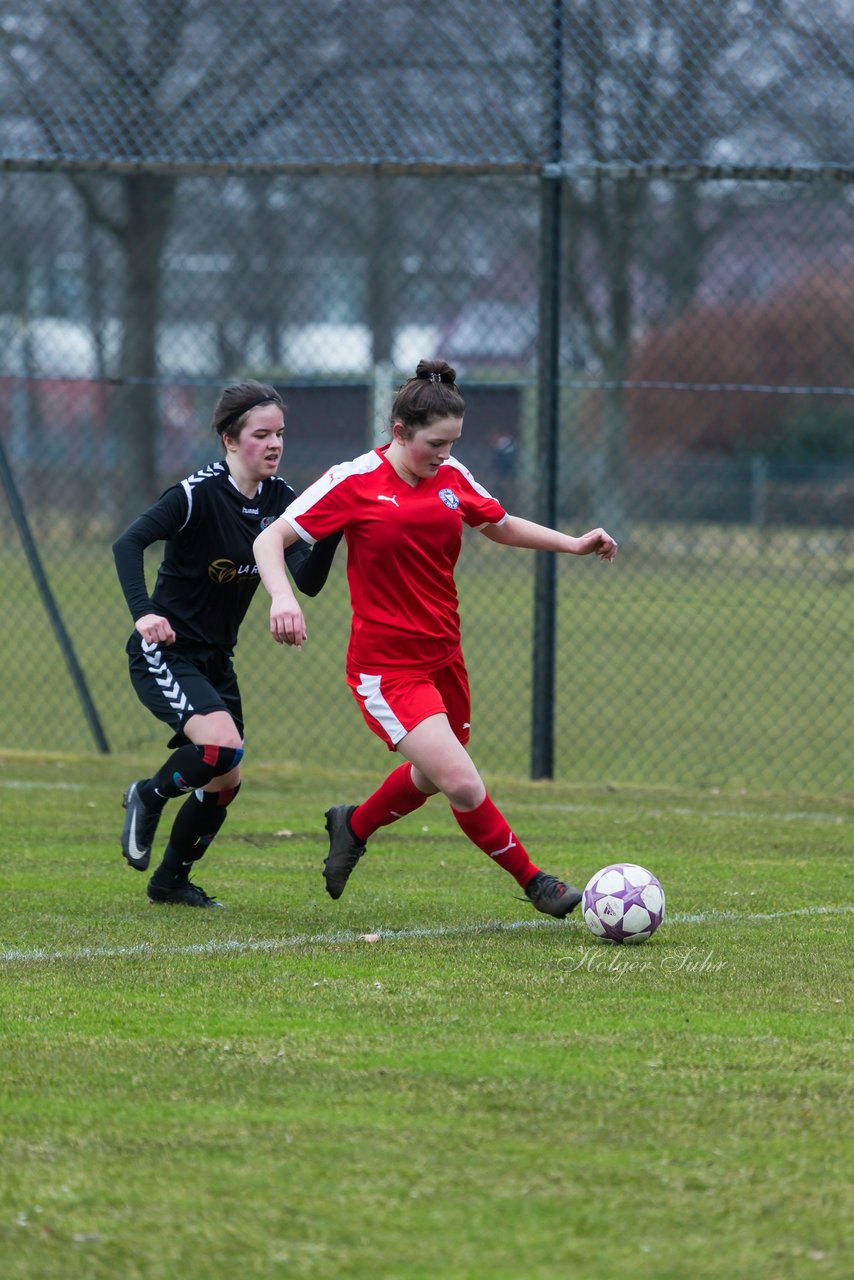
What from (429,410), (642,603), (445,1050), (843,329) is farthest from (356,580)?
(843,329)

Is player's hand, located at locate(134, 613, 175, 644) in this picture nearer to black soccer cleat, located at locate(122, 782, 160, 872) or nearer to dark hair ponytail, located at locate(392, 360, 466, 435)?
black soccer cleat, located at locate(122, 782, 160, 872)

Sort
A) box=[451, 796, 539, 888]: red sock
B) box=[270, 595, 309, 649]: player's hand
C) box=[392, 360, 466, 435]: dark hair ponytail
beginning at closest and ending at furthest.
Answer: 1. box=[270, 595, 309, 649]: player's hand
2. box=[392, 360, 466, 435]: dark hair ponytail
3. box=[451, 796, 539, 888]: red sock

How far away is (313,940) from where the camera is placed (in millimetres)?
5035

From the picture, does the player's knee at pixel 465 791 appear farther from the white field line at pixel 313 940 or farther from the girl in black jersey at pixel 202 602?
the girl in black jersey at pixel 202 602

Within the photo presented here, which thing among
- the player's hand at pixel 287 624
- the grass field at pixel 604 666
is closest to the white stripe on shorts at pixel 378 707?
the player's hand at pixel 287 624

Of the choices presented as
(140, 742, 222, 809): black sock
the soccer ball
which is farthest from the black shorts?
the soccer ball

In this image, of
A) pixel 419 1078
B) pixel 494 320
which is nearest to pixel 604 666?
pixel 419 1078

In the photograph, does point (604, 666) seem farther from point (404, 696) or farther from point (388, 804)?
point (404, 696)

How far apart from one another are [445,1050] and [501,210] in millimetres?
26191

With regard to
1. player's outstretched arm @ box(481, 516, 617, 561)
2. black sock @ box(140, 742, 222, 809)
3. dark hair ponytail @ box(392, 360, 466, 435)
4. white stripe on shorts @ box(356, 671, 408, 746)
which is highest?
dark hair ponytail @ box(392, 360, 466, 435)

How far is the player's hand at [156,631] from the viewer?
5090 millimetres

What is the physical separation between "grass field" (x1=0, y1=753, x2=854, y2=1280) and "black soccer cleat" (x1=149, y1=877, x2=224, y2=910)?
0.31ft

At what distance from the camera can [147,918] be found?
539 centimetres

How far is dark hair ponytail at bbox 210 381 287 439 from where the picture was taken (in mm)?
5500
